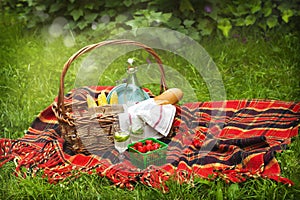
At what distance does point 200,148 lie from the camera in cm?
254

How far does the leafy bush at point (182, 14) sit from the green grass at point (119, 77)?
15cm

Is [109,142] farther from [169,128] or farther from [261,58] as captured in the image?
[261,58]

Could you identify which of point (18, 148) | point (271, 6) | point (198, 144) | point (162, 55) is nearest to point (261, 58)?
point (271, 6)

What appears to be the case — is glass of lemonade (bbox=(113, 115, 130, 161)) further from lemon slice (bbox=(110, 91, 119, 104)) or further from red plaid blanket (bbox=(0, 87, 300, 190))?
lemon slice (bbox=(110, 91, 119, 104))

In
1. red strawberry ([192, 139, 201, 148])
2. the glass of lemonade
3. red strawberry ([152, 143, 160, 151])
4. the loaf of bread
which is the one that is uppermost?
the loaf of bread

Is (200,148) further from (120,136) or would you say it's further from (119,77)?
(119,77)

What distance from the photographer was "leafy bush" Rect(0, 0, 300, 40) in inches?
159

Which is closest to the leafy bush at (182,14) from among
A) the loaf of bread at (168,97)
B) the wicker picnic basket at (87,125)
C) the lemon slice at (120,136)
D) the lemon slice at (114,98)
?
the loaf of bread at (168,97)

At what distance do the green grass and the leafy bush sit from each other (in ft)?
0.48

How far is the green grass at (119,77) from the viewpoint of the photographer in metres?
2.11

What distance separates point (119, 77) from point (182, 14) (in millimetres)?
1048

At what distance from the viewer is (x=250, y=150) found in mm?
2447

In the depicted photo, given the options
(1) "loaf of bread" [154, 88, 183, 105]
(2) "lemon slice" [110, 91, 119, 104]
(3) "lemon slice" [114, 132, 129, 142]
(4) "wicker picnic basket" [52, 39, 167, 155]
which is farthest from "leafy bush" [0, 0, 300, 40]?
(3) "lemon slice" [114, 132, 129, 142]

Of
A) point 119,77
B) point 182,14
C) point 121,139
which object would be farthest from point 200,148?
point 182,14
